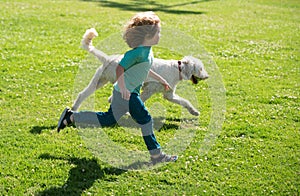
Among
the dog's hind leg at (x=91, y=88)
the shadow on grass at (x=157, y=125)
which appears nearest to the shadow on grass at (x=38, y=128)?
the shadow on grass at (x=157, y=125)

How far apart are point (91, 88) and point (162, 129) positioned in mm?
1315

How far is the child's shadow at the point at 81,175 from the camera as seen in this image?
16.4ft

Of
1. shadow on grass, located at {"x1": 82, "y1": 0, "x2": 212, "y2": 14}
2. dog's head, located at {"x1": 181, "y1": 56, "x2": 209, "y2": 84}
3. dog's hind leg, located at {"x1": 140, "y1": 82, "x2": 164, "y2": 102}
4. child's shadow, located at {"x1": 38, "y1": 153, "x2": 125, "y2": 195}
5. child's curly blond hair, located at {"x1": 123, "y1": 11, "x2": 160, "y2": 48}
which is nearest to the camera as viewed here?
child's shadow, located at {"x1": 38, "y1": 153, "x2": 125, "y2": 195}

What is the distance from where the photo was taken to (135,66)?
5488 mm

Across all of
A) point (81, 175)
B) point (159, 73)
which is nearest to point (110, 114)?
point (81, 175)

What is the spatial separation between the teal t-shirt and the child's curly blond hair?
0.49 feet

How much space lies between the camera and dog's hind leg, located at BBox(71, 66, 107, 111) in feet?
22.7

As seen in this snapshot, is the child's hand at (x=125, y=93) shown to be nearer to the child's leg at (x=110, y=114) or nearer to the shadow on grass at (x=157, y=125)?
the child's leg at (x=110, y=114)

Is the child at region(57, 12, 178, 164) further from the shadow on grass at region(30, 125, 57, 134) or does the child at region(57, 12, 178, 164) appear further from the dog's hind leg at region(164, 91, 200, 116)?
the dog's hind leg at region(164, 91, 200, 116)

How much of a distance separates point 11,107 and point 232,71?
527 centimetres

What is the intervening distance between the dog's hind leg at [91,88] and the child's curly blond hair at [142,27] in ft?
4.77

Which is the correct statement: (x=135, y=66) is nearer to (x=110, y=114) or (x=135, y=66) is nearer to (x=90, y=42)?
(x=110, y=114)

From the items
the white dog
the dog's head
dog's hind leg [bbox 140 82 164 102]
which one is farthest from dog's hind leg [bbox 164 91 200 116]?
the dog's head

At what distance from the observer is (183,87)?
887cm
